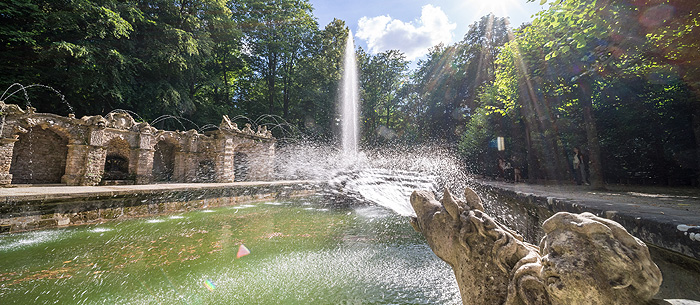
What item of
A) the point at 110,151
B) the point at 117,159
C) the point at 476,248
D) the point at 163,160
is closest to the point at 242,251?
the point at 476,248

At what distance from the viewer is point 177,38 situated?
1984 cm

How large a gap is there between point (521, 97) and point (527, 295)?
12512 mm

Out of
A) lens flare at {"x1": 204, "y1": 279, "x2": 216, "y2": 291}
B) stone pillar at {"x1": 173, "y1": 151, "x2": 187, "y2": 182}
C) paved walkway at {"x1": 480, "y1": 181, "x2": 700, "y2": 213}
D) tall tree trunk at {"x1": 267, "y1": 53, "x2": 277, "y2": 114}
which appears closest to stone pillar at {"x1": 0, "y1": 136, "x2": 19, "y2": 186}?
stone pillar at {"x1": 173, "y1": 151, "x2": 187, "y2": 182}

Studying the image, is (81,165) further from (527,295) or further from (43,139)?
(527,295)

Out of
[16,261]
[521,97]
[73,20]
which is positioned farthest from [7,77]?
[521,97]

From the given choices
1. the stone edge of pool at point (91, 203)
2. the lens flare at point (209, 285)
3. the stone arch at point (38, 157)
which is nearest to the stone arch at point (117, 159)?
the stone arch at point (38, 157)

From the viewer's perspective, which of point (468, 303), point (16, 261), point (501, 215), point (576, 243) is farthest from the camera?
point (501, 215)

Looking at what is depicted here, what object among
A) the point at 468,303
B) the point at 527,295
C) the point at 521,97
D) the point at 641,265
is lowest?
the point at 468,303

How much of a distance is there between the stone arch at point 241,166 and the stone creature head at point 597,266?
738 inches

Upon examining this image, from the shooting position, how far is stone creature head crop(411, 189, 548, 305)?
152cm

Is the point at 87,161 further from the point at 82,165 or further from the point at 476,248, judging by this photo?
the point at 476,248

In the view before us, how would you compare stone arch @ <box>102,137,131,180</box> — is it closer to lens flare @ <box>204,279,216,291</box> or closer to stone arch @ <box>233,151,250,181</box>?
stone arch @ <box>233,151,250,181</box>

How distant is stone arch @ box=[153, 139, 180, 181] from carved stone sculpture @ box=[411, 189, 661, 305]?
1888 centimetres

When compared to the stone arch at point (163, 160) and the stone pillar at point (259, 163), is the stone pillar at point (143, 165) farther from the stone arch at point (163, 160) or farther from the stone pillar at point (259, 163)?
the stone pillar at point (259, 163)
